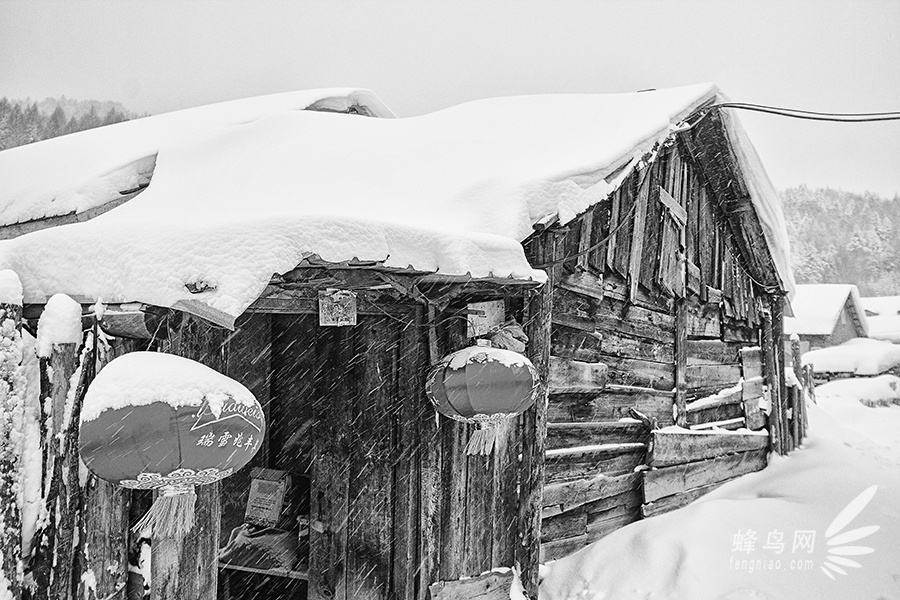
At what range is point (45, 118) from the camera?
23938 mm

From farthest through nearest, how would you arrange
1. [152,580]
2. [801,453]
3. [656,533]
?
[801,453], [656,533], [152,580]

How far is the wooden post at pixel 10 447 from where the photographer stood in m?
2.89

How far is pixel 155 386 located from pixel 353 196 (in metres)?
3.20

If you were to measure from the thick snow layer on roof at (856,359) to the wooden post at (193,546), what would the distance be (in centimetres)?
2804

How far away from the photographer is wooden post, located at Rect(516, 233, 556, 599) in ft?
16.8

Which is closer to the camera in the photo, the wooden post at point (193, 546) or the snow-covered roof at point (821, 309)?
the wooden post at point (193, 546)

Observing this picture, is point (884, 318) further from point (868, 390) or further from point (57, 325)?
point (57, 325)

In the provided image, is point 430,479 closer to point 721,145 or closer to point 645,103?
point 645,103

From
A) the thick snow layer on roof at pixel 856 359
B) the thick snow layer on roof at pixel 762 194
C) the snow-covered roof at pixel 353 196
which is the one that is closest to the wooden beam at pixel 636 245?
the snow-covered roof at pixel 353 196

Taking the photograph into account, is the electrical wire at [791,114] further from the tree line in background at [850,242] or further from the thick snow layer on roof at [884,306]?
the tree line in background at [850,242]

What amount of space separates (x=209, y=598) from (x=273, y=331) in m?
3.45

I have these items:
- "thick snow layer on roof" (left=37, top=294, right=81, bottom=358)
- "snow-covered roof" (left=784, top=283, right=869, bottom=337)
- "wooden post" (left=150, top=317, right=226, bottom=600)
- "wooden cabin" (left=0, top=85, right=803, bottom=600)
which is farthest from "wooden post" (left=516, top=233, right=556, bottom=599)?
"snow-covered roof" (left=784, top=283, right=869, bottom=337)

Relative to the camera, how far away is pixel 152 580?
3199 millimetres

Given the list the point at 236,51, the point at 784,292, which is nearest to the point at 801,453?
the point at 784,292
